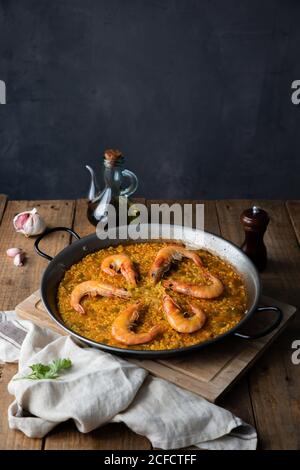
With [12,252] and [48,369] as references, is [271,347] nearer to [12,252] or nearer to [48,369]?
[48,369]

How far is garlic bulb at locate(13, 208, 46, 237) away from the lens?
9.11ft

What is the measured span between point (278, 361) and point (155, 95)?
2.09 m

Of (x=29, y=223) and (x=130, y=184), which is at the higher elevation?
(x=130, y=184)

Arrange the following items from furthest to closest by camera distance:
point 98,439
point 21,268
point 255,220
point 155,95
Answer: point 155,95, point 21,268, point 255,220, point 98,439

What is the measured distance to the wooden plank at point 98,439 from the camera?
70.5 inches

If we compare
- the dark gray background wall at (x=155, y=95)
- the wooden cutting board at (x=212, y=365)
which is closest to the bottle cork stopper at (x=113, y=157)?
the wooden cutting board at (x=212, y=365)

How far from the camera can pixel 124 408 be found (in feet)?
6.00

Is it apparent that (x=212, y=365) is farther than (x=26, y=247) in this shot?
No

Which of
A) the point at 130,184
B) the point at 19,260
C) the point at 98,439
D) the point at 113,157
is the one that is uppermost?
the point at 113,157

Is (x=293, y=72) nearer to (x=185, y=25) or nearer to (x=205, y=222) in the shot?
(x=185, y=25)

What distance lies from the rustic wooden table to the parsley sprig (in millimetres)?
105

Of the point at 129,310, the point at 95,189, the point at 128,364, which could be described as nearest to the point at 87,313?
the point at 129,310

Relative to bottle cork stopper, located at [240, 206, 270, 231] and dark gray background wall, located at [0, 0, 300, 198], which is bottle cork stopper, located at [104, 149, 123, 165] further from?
dark gray background wall, located at [0, 0, 300, 198]

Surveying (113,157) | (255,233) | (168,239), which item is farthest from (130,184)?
(255,233)
